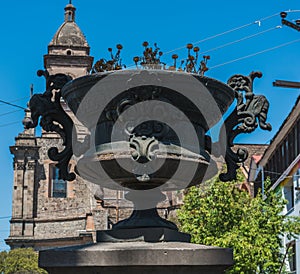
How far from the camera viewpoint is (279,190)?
33188mm

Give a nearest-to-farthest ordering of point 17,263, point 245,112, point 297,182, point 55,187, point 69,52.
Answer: point 245,112, point 297,182, point 17,263, point 69,52, point 55,187

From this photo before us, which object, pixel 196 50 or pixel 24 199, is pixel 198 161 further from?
pixel 24 199

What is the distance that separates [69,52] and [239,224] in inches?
1477

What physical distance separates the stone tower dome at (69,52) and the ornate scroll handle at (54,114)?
48.9 metres

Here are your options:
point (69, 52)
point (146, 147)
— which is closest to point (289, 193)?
point (146, 147)

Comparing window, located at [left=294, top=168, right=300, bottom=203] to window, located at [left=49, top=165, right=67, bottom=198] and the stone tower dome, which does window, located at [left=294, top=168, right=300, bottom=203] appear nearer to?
the stone tower dome

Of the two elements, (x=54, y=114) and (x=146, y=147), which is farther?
(x=54, y=114)

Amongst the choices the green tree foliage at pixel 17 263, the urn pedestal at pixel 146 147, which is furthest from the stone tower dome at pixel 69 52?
the urn pedestal at pixel 146 147

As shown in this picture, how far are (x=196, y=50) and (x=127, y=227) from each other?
1.52m

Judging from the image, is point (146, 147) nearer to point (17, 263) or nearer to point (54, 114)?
point (54, 114)

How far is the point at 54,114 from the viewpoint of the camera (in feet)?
20.8

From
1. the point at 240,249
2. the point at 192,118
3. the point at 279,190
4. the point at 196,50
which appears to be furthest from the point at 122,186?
the point at 279,190

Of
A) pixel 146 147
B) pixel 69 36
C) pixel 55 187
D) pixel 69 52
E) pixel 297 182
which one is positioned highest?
pixel 69 36

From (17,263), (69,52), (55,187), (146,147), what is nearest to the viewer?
(146,147)
